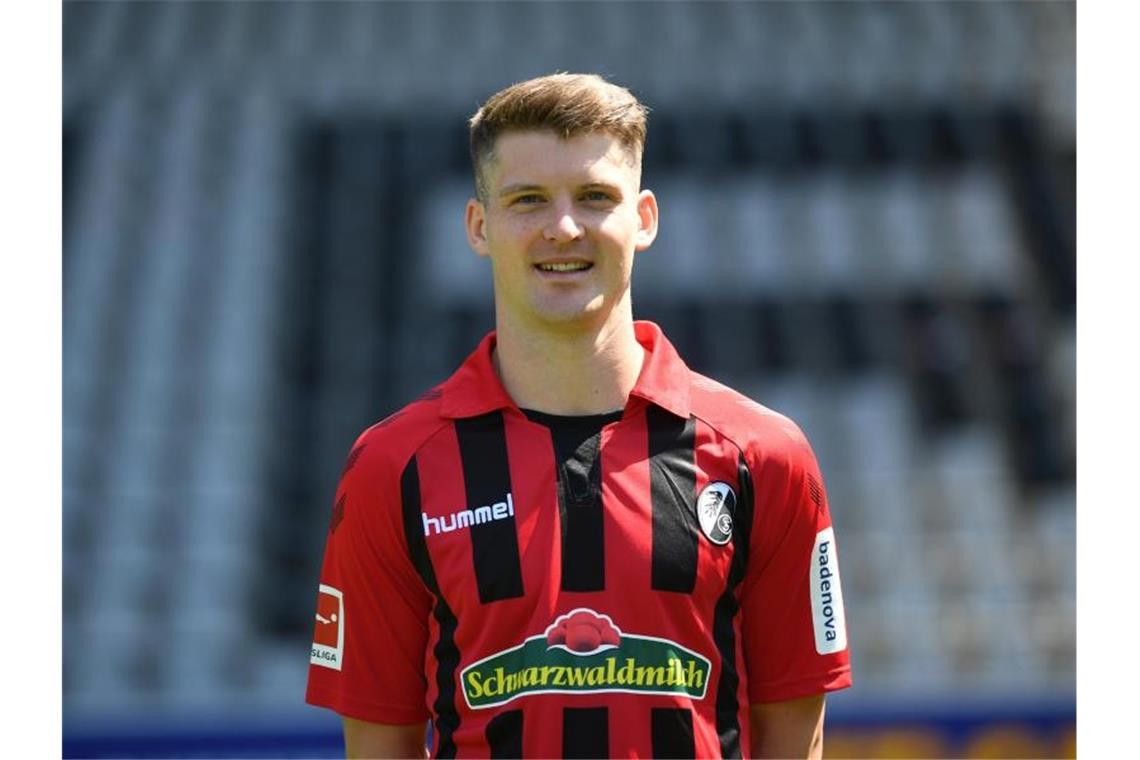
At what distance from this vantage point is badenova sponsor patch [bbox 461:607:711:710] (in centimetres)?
202

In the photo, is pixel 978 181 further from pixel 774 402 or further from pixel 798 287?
pixel 774 402

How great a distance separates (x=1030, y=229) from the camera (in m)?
8.09

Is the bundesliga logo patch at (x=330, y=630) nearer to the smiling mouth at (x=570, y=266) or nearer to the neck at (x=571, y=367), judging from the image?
the neck at (x=571, y=367)

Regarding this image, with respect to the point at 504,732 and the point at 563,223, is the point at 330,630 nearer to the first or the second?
the point at 504,732

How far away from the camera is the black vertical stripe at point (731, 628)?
2.09 m

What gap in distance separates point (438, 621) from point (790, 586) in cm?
50

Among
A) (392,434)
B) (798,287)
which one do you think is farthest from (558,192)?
(798,287)

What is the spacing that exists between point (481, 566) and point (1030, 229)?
260 inches

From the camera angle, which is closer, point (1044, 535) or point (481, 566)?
point (481, 566)

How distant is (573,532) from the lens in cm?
208

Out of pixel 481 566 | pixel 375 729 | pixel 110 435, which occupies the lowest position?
pixel 375 729

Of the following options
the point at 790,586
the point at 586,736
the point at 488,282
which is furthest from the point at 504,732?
the point at 488,282

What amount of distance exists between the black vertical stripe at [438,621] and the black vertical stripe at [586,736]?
16 centimetres

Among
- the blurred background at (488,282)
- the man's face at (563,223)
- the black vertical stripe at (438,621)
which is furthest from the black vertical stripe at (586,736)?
the blurred background at (488,282)
